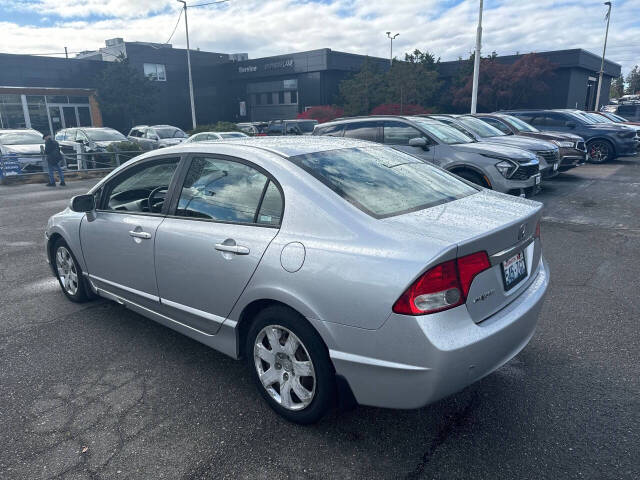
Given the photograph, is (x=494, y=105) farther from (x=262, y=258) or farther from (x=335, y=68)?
(x=262, y=258)

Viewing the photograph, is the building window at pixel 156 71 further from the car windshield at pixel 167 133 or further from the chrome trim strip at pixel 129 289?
the chrome trim strip at pixel 129 289

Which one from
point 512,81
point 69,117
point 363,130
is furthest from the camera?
point 69,117

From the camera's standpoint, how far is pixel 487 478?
2369 mm

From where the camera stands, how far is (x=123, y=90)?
37531 mm

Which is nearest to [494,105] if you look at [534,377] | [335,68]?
[335,68]

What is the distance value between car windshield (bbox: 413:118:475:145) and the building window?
38.4 m

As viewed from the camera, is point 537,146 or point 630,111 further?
point 630,111

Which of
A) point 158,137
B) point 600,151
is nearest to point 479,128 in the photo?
point 600,151

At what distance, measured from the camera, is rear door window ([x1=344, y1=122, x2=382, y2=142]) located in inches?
357

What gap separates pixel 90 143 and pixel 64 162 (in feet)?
10.5

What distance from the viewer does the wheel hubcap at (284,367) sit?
2.69 metres

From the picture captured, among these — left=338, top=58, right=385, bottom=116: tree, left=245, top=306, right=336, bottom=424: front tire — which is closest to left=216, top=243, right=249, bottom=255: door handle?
left=245, top=306, right=336, bottom=424: front tire

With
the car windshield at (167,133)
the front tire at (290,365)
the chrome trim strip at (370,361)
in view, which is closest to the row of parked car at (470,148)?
the front tire at (290,365)

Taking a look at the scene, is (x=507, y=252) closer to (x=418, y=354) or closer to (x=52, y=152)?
(x=418, y=354)
